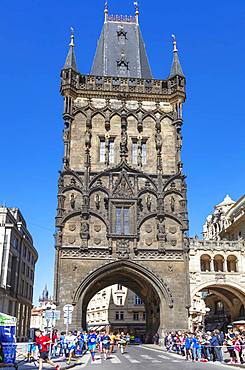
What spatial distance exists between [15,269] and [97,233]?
53.0 ft

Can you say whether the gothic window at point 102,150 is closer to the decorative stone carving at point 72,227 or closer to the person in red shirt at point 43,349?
the decorative stone carving at point 72,227

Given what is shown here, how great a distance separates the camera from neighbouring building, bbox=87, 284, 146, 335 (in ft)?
198

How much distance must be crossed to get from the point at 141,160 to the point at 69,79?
9.58 metres

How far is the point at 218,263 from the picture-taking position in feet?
141

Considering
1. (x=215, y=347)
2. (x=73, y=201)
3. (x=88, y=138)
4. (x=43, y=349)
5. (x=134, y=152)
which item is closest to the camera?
(x=43, y=349)

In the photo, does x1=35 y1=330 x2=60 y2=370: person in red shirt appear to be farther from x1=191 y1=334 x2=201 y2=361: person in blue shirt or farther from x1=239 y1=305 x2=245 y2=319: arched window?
x1=239 y1=305 x2=245 y2=319: arched window

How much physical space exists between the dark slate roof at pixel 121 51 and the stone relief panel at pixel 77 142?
19.8ft

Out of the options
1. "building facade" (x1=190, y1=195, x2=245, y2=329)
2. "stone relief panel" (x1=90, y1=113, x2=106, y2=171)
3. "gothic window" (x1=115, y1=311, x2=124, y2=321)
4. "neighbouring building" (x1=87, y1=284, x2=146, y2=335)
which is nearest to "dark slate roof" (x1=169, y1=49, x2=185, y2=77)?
"stone relief panel" (x1=90, y1=113, x2=106, y2=171)

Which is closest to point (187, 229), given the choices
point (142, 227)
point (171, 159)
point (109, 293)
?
point (142, 227)

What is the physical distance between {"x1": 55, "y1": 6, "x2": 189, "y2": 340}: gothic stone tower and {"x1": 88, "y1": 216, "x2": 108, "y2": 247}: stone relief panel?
8 cm

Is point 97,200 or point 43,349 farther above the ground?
point 97,200

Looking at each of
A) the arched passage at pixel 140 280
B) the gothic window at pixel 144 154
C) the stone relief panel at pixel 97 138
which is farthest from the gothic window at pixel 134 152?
the arched passage at pixel 140 280

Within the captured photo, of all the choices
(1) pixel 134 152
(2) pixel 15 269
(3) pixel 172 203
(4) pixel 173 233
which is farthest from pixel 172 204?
(2) pixel 15 269

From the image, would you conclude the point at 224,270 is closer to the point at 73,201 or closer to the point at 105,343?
the point at 73,201
